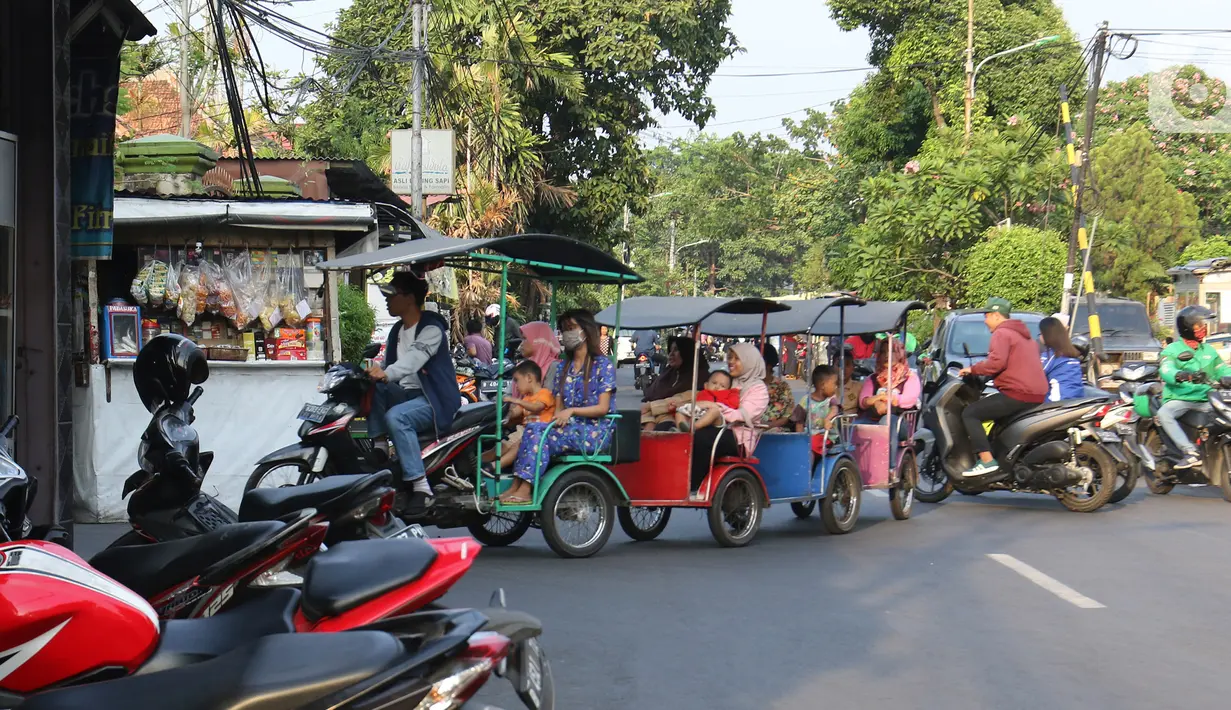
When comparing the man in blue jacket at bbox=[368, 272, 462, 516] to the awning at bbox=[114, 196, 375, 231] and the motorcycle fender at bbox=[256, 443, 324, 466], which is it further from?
the awning at bbox=[114, 196, 375, 231]

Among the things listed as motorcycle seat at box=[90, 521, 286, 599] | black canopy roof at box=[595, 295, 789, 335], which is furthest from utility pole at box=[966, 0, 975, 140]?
motorcycle seat at box=[90, 521, 286, 599]

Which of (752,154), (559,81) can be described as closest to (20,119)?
(559,81)

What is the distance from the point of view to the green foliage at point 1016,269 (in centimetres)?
2922

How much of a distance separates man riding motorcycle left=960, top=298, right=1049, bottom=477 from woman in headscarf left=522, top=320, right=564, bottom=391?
4047mm

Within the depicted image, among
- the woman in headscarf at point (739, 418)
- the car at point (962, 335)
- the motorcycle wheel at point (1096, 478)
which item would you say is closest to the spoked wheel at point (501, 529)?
the woman in headscarf at point (739, 418)

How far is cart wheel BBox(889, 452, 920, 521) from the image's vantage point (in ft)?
38.8

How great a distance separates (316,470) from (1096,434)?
7153 mm

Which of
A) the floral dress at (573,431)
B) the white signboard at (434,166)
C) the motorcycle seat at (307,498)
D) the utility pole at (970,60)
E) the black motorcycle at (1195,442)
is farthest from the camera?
the utility pole at (970,60)

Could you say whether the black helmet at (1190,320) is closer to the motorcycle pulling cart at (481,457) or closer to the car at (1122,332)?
the motorcycle pulling cart at (481,457)

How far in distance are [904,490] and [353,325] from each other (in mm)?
6875

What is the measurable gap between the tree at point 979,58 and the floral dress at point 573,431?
3091 centimetres

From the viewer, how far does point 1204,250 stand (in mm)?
41438

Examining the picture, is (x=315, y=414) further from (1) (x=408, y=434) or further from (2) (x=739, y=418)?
(2) (x=739, y=418)

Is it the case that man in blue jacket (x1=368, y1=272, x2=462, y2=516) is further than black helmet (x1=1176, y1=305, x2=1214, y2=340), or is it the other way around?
black helmet (x1=1176, y1=305, x2=1214, y2=340)
